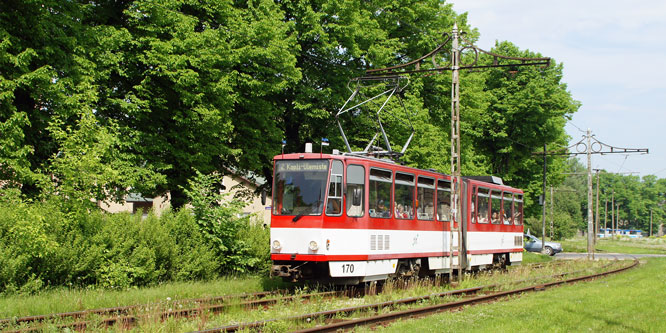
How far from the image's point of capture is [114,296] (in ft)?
46.1

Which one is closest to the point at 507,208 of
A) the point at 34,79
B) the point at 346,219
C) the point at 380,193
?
the point at 380,193

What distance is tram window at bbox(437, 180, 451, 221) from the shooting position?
19438mm

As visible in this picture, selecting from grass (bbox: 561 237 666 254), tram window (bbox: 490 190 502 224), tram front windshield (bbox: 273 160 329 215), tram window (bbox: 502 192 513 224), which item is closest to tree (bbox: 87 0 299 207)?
tram front windshield (bbox: 273 160 329 215)

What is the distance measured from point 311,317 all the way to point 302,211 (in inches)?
170

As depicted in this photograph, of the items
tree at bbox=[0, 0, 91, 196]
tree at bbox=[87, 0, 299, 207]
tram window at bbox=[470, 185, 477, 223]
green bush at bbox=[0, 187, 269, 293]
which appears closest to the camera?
green bush at bbox=[0, 187, 269, 293]

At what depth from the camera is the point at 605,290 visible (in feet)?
58.7

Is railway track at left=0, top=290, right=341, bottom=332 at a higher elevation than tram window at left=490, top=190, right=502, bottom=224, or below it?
below

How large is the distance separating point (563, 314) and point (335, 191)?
5.66m

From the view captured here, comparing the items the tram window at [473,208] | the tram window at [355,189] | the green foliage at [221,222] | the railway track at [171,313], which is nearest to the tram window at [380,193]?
the tram window at [355,189]

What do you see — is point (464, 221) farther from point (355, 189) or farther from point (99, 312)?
point (99, 312)

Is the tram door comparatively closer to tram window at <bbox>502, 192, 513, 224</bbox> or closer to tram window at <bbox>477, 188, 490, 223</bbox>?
tram window at <bbox>477, 188, 490, 223</bbox>

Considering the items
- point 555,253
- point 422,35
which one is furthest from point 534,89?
point 422,35

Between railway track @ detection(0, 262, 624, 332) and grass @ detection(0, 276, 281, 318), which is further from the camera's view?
grass @ detection(0, 276, 281, 318)

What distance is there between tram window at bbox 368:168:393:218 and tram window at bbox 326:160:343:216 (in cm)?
91
